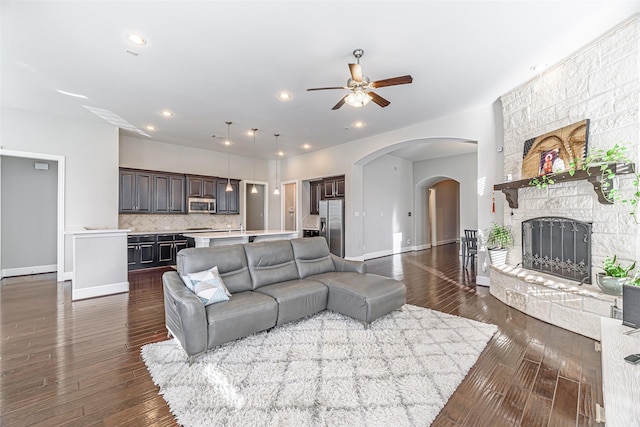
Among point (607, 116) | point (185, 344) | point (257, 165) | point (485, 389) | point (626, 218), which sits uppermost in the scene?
point (257, 165)

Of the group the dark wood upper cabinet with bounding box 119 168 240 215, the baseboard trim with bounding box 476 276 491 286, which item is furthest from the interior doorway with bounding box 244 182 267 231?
the baseboard trim with bounding box 476 276 491 286

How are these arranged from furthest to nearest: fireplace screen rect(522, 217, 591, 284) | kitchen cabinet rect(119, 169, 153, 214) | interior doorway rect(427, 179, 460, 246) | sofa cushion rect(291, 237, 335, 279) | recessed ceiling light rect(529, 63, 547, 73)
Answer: interior doorway rect(427, 179, 460, 246) → kitchen cabinet rect(119, 169, 153, 214) → sofa cushion rect(291, 237, 335, 279) → recessed ceiling light rect(529, 63, 547, 73) → fireplace screen rect(522, 217, 591, 284)

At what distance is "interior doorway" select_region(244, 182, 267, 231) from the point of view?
9250 millimetres

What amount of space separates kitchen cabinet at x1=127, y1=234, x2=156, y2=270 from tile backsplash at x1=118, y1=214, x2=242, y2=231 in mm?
691

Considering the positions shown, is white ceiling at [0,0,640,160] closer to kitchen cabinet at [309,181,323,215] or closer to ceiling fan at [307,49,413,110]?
ceiling fan at [307,49,413,110]

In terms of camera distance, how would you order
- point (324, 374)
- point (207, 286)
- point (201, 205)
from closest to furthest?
point (324, 374)
point (207, 286)
point (201, 205)

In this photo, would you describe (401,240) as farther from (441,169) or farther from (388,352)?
(388,352)

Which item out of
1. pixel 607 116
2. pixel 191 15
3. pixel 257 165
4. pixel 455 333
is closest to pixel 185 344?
pixel 455 333

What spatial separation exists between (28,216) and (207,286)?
6.20 m

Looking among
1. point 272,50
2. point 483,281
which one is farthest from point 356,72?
point 483,281

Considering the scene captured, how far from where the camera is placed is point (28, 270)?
5883mm

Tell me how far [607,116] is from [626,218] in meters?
1.12

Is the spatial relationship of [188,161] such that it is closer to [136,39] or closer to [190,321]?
[136,39]

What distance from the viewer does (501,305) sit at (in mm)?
3855
